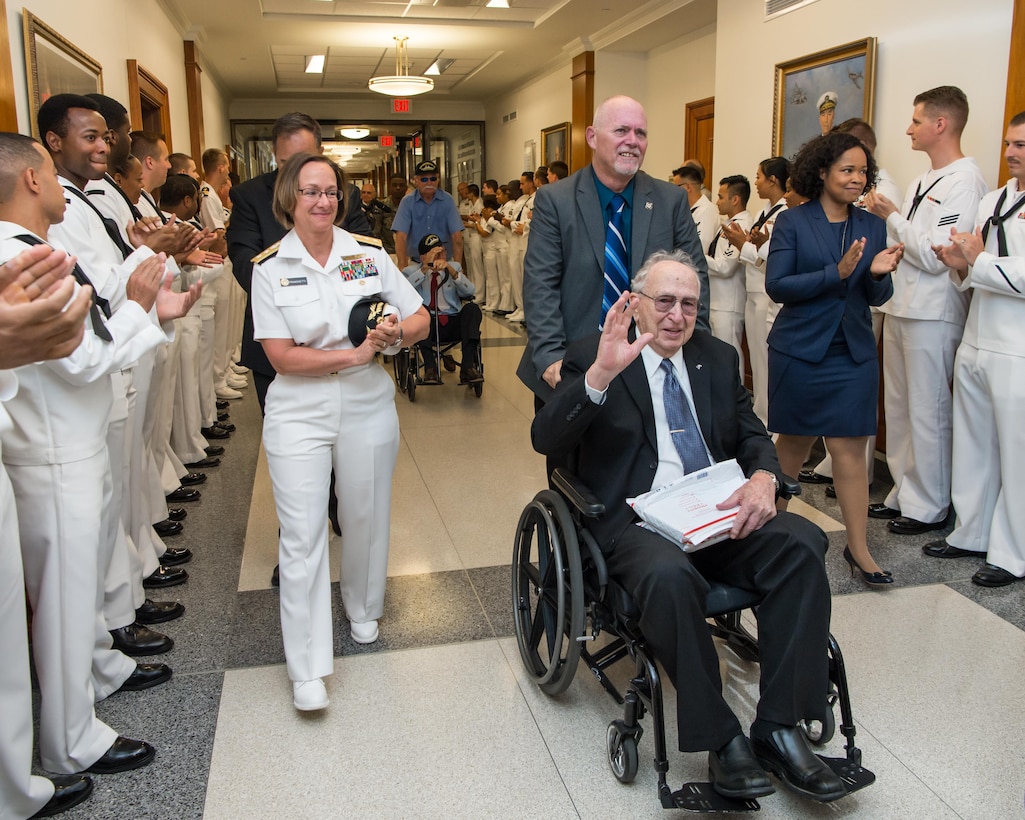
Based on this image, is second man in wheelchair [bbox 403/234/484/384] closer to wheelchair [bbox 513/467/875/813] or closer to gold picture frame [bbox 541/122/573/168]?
wheelchair [bbox 513/467/875/813]

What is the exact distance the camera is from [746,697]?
8.92ft

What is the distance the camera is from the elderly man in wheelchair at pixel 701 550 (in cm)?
208

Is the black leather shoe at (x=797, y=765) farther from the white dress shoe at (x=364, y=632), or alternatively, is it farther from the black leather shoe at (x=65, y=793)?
the black leather shoe at (x=65, y=793)

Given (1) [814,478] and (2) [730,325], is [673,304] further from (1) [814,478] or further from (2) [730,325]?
(2) [730,325]

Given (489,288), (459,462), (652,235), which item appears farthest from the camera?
(489,288)

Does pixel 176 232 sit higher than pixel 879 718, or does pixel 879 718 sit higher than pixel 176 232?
pixel 176 232

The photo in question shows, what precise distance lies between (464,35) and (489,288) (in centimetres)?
328

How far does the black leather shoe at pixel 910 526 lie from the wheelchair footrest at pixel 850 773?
219 cm

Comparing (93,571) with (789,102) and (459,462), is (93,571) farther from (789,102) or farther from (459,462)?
(789,102)

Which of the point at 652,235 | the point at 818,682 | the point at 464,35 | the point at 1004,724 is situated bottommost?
the point at 1004,724

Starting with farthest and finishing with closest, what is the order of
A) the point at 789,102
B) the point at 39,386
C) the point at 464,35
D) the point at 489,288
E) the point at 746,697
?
1. the point at 489,288
2. the point at 464,35
3. the point at 789,102
4. the point at 746,697
5. the point at 39,386

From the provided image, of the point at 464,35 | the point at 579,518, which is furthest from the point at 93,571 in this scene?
the point at 464,35

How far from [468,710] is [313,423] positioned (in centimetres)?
96

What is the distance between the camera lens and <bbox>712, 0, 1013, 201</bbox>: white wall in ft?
15.2
